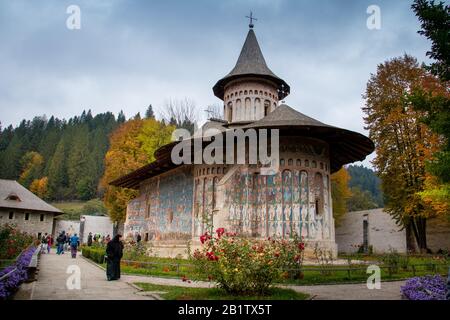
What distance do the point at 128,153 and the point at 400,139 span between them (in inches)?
851

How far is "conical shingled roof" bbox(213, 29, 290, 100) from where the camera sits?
21.9 metres

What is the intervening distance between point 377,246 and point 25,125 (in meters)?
86.9

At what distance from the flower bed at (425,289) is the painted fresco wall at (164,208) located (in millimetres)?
13234

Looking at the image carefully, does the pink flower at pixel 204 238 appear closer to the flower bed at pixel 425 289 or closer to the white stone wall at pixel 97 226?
the flower bed at pixel 425 289

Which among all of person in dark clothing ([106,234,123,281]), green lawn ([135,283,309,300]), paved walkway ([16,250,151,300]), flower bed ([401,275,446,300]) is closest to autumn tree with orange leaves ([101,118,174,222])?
person in dark clothing ([106,234,123,281])

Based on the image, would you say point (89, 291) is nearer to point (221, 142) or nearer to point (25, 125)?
point (221, 142)

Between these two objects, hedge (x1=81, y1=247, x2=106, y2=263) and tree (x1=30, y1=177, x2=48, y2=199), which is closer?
hedge (x1=81, y1=247, x2=106, y2=263)

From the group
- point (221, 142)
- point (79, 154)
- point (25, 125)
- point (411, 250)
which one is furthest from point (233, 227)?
point (25, 125)

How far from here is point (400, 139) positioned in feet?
72.3

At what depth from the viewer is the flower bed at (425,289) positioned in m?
5.79

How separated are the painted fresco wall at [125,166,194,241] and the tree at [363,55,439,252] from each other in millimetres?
11532

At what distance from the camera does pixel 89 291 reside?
752cm

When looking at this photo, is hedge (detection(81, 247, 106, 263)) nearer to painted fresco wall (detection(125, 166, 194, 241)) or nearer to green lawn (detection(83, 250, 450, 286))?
green lawn (detection(83, 250, 450, 286))

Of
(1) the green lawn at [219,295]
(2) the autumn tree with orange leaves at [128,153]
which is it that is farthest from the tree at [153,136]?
(1) the green lawn at [219,295]
